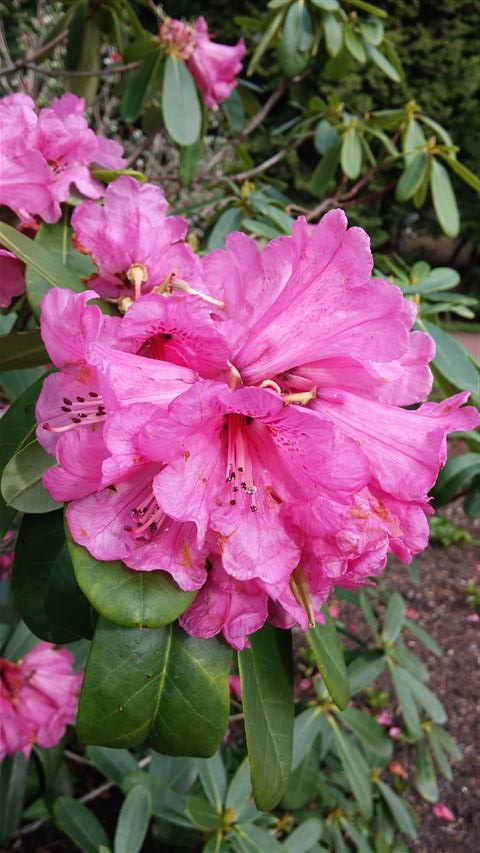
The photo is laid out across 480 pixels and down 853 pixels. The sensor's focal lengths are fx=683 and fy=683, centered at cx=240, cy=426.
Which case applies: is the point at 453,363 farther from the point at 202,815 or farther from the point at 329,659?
the point at 202,815

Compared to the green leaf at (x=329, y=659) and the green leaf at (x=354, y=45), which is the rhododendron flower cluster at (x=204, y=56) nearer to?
the green leaf at (x=354, y=45)

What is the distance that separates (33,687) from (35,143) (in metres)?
0.81

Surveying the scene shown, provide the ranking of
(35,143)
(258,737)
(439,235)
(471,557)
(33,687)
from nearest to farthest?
(258,737)
(35,143)
(33,687)
(471,557)
(439,235)

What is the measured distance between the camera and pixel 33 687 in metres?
1.08

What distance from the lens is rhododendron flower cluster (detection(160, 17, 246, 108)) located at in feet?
5.33

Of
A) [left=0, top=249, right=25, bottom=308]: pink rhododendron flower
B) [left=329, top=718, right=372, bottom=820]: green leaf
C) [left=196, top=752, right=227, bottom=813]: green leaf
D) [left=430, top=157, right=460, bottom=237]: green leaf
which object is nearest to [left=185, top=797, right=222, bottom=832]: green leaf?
[left=196, top=752, right=227, bottom=813]: green leaf

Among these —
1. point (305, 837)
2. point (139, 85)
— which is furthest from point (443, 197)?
point (305, 837)

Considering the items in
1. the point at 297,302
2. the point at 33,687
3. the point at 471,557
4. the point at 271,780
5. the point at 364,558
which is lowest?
the point at 471,557

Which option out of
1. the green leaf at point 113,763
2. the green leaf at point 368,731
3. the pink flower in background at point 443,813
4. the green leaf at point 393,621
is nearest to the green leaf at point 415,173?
the green leaf at point 393,621

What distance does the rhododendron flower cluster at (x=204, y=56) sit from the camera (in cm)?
162

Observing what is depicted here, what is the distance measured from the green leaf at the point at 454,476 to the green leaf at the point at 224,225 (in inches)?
25.1

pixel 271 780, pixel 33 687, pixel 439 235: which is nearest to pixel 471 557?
pixel 33 687

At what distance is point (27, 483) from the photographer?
0.52 metres

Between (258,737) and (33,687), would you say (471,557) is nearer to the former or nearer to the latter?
(33,687)
